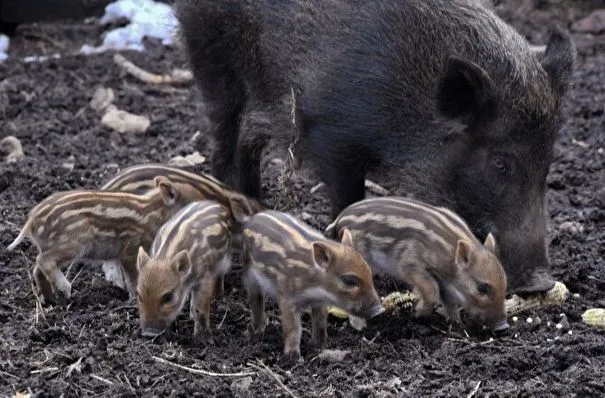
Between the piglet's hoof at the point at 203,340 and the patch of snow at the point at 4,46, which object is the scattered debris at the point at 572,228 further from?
the patch of snow at the point at 4,46

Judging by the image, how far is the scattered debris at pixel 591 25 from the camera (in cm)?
1066

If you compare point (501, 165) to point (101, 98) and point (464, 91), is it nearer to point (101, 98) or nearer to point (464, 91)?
point (464, 91)

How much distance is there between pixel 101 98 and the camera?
8.47 meters

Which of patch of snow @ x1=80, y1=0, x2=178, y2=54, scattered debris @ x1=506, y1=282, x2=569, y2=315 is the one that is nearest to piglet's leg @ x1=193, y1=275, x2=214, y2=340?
scattered debris @ x1=506, y1=282, x2=569, y2=315

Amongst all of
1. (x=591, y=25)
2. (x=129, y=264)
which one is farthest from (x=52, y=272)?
(x=591, y=25)

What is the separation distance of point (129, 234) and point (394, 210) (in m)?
1.19

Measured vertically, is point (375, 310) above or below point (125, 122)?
above

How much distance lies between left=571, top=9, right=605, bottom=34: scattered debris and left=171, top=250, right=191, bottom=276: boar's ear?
701cm

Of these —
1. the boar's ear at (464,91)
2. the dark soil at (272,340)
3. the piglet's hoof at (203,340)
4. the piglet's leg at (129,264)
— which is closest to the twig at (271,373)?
the dark soil at (272,340)

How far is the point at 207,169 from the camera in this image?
23.9 ft

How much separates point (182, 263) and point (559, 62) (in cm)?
227

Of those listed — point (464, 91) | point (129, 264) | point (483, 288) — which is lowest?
point (129, 264)

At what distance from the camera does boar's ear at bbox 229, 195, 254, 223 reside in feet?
16.5

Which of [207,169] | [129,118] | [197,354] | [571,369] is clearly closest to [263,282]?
[197,354]
